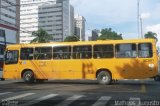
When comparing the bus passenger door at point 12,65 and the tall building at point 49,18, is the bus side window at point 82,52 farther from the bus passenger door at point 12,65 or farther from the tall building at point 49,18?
the tall building at point 49,18

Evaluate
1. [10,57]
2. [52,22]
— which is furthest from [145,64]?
[52,22]

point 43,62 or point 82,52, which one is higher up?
point 82,52

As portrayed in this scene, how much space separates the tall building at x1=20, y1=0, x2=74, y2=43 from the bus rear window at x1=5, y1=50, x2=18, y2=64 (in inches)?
4767

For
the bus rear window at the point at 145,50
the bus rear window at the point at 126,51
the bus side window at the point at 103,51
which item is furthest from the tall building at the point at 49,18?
the bus rear window at the point at 145,50

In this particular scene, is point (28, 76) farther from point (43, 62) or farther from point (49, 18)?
point (49, 18)

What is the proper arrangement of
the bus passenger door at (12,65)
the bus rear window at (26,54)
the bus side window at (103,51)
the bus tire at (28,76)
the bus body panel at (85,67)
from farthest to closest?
the bus passenger door at (12,65), the bus rear window at (26,54), the bus tire at (28,76), the bus side window at (103,51), the bus body panel at (85,67)

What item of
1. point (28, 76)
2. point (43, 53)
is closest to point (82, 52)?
point (43, 53)

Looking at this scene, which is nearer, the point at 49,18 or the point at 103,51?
the point at 103,51

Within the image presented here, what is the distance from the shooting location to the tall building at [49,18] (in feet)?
514

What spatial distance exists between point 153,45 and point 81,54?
15.7ft

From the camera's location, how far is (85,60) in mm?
25250

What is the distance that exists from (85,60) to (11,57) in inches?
225

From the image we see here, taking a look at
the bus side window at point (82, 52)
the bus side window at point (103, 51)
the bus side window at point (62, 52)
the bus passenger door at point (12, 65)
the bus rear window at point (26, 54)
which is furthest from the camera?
the bus passenger door at point (12, 65)

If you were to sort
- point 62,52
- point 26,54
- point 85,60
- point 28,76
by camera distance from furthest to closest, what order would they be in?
point 26,54, point 28,76, point 62,52, point 85,60
